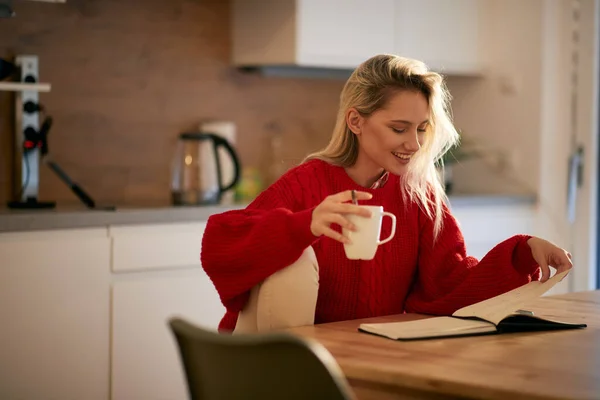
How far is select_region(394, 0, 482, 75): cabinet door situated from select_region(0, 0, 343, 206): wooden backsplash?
0.55 m

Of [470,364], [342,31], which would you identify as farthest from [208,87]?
[470,364]

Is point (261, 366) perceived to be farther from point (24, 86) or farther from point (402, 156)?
point (24, 86)

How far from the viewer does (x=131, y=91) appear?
3521 millimetres

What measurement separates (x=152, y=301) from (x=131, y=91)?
0.93 m

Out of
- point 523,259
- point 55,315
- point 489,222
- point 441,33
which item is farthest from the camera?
point 441,33

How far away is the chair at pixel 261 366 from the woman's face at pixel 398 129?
3.14 feet

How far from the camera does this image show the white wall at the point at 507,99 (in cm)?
407

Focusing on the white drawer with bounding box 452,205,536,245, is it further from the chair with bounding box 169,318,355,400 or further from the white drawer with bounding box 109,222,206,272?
the chair with bounding box 169,318,355,400

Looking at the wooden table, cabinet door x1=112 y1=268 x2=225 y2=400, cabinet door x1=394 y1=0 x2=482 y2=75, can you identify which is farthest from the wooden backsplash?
the wooden table

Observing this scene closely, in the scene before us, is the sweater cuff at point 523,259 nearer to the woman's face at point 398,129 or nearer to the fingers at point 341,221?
the woman's face at point 398,129

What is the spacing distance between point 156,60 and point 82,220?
97 cm

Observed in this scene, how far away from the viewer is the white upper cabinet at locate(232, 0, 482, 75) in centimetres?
357

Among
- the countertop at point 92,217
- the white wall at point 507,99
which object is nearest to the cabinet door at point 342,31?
the white wall at point 507,99

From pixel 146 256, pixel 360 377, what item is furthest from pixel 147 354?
pixel 360 377
